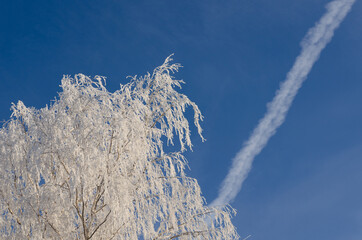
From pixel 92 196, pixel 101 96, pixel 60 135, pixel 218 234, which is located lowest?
pixel 218 234

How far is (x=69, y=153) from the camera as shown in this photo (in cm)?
546

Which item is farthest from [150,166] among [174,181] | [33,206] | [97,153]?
[33,206]

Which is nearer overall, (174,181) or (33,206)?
(33,206)

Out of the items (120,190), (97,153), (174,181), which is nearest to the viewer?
(120,190)

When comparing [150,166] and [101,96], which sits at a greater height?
[101,96]

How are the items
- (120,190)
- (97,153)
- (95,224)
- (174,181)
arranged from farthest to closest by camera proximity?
1. (174,181)
2. (95,224)
3. (97,153)
4. (120,190)

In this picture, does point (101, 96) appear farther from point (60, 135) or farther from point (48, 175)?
point (48, 175)

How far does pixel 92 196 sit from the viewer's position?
609 centimetres

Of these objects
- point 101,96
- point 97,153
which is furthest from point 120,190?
point 101,96

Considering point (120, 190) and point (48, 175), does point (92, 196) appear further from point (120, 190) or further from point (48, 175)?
point (120, 190)

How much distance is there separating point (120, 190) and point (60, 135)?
1.20 metres

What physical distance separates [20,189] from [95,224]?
128cm

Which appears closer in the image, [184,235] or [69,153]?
[69,153]

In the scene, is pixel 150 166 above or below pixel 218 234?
Answer: above
